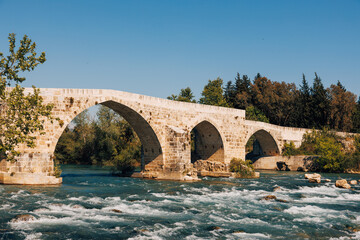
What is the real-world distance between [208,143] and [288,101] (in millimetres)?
23981

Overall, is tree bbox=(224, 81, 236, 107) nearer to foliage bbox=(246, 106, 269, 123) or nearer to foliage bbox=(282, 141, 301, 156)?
foliage bbox=(246, 106, 269, 123)

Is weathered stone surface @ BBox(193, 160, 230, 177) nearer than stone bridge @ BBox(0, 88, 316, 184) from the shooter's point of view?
No

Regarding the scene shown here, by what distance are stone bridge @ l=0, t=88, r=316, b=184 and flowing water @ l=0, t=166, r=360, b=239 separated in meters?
1.44

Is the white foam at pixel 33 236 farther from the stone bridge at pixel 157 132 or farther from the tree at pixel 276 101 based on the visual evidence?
the tree at pixel 276 101

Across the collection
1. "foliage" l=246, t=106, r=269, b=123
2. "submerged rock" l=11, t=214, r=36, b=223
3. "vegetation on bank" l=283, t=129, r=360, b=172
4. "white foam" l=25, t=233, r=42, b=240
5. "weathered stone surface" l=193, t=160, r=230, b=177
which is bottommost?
"white foam" l=25, t=233, r=42, b=240

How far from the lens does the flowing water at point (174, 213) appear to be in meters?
9.91

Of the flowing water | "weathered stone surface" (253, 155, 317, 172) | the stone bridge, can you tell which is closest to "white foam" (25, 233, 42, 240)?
A: the flowing water

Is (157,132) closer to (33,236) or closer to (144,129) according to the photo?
(144,129)

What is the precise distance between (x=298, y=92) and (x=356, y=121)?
26.5 feet

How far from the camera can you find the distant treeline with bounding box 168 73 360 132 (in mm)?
45719

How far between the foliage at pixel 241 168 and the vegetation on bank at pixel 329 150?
8.69 meters

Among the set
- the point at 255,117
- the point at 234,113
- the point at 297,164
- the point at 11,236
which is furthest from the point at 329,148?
the point at 11,236

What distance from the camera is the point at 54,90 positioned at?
18.8 meters

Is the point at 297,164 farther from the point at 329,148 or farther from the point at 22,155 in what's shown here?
the point at 22,155
